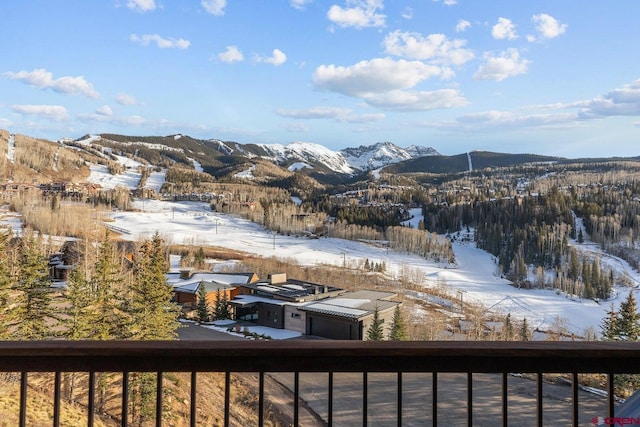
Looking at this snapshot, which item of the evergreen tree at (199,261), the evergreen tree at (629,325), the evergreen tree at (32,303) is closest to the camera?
the evergreen tree at (32,303)

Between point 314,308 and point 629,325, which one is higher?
point 629,325

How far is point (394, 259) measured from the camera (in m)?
50.3

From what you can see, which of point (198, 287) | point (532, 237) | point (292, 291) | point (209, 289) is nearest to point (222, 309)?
point (209, 289)

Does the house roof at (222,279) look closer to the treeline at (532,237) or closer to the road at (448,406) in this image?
the road at (448,406)

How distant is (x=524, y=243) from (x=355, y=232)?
22697 millimetres

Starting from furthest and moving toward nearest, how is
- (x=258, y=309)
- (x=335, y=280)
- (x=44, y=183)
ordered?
(x=44, y=183)
(x=335, y=280)
(x=258, y=309)

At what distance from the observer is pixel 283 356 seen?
1578 millimetres

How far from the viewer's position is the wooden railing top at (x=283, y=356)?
157cm

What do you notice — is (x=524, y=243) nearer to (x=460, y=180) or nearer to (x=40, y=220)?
(x=40, y=220)

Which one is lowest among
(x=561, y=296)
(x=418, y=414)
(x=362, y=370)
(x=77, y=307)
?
(x=561, y=296)

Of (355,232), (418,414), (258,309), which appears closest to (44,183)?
(355,232)

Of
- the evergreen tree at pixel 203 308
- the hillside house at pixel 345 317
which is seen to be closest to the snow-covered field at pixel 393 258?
the hillside house at pixel 345 317

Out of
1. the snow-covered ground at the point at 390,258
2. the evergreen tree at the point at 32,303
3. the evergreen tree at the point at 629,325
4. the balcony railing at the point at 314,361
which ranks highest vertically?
the balcony railing at the point at 314,361

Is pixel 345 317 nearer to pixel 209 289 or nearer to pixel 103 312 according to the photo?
pixel 103 312
